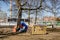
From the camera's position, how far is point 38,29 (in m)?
18.2

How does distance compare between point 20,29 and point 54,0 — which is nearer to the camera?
point 20,29

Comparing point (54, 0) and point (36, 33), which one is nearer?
point (36, 33)

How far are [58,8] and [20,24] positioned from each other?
63.9 ft

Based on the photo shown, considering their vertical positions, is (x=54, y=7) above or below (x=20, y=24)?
above

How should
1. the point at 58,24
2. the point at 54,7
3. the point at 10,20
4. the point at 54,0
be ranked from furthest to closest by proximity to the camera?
1. the point at 10,20
2. the point at 58,24
3. the point at 54,7
4. the point at 54,0

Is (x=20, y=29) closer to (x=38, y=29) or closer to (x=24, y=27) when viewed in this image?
(x=24, y=27)

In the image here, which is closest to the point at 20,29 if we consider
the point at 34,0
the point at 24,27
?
the point at 24,27

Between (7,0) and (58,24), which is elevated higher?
(7,0)

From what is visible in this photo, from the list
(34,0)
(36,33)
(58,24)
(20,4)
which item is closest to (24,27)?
(20,4)

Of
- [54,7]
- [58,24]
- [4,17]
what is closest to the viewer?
[54,7]

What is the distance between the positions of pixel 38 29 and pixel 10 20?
34.1m

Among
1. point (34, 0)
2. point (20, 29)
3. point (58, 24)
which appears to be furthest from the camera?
point (58, 24)

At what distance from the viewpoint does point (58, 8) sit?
4000cm

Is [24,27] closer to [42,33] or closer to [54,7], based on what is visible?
[42,33]
